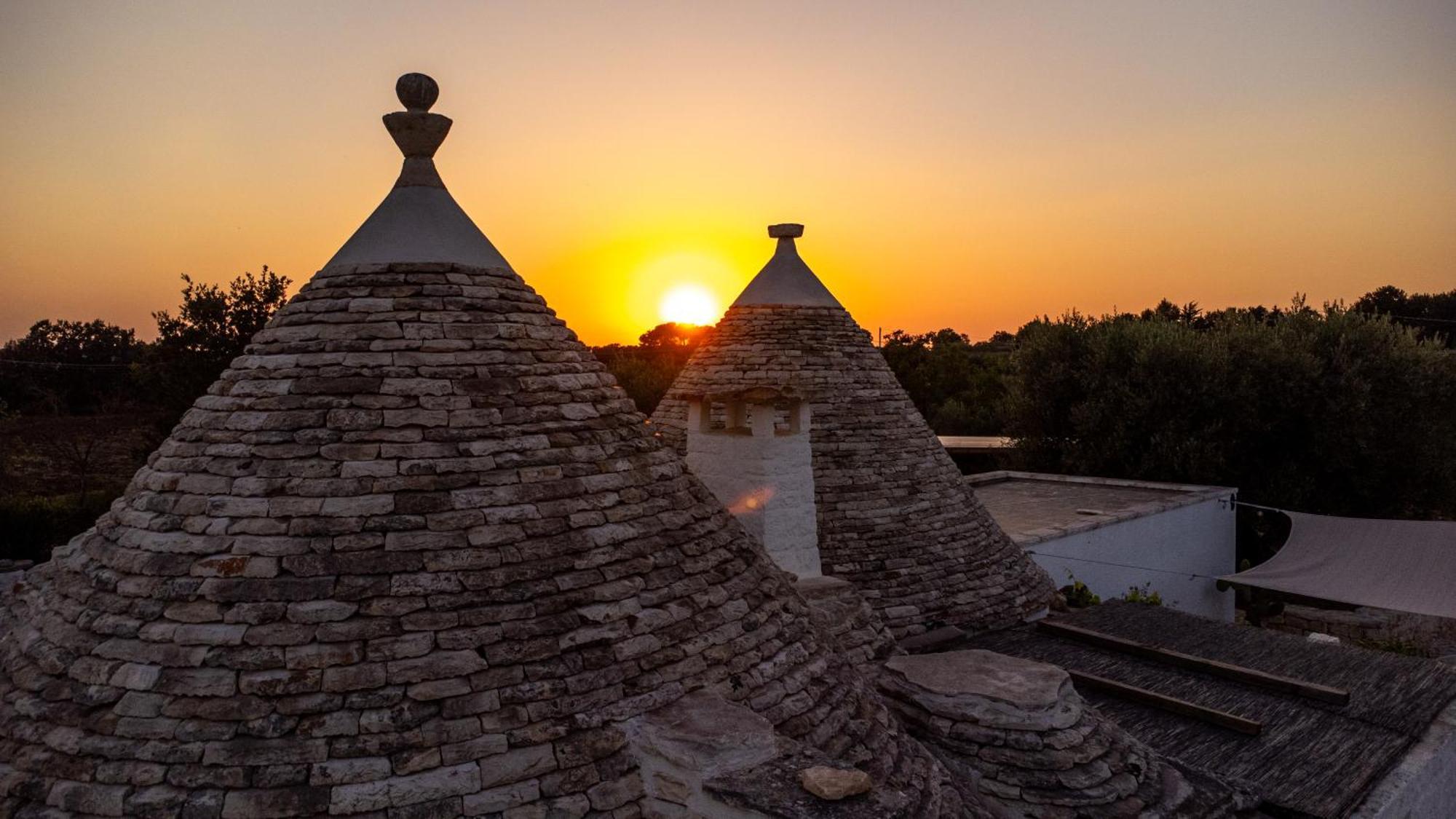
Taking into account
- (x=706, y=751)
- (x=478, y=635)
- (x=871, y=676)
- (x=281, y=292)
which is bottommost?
(x=871, y=676)

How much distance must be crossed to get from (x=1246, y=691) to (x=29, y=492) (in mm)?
24122

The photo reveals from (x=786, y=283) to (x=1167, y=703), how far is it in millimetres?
5466

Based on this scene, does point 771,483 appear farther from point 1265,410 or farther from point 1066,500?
point 1265,410

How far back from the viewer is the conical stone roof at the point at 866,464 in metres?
9.22

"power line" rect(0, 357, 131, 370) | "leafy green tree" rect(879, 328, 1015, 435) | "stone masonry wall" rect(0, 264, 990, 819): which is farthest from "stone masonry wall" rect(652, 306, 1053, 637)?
"power line" rect(0, 357, 131, 370)

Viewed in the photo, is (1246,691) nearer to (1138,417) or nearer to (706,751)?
(706,751)

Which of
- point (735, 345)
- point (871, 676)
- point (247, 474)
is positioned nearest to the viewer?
point (247, 474)

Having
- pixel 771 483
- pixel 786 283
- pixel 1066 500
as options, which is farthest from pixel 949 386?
pixel 771 483

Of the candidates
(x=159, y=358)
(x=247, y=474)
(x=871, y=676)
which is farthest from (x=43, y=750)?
(x=159, y=358)

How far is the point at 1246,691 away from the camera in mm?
8516

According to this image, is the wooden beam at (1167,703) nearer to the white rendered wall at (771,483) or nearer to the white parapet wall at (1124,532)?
the white rendered wall at (771,483)

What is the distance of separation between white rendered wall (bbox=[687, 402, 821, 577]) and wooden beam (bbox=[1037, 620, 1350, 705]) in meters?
3.29

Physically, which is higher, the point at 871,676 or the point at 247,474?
the point at 247,474

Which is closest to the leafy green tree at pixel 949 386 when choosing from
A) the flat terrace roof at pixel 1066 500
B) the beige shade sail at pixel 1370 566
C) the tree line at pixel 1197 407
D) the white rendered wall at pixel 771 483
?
the tree line at pixel 1197 407
